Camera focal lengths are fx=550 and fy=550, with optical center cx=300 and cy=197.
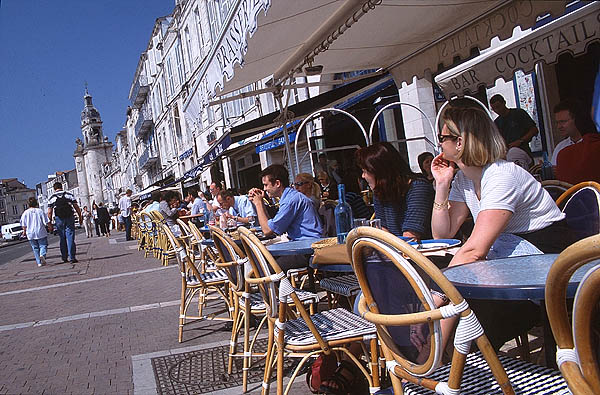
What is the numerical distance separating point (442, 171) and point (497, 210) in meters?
0.82

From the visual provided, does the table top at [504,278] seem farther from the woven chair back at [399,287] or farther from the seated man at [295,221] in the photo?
the seated man at [295,221]

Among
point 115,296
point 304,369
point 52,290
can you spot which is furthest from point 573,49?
point 52,290

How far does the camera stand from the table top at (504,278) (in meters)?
1.82

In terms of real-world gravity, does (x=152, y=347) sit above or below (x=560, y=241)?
below

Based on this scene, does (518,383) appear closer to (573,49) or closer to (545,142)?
(573,49)

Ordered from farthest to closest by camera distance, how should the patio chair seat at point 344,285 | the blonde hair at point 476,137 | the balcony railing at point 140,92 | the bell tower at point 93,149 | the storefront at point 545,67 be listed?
the bell tower at point 93,149 → the balcony railing at point 140,92 → the storefront at point 545,67 → the patio chair seat at point 344,285 → the blonde hair at point 476,137

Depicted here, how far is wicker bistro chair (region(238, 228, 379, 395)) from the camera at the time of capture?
2766 millimetres

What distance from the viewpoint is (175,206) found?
16031 mm

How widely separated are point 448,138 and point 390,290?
119 centimetres

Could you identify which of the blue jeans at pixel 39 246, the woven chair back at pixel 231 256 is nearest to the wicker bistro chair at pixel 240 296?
the woven chair back at pixel 231 256

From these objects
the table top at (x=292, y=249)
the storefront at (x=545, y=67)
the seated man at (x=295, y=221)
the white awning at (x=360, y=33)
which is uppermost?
the white awning at (x=360, y=33)

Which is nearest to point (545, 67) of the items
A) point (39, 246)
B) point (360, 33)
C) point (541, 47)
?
point (541, 47)

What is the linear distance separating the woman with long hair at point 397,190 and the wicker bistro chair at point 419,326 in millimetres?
1552

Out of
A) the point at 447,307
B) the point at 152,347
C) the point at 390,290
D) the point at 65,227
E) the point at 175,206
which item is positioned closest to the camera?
the point at 447,307
